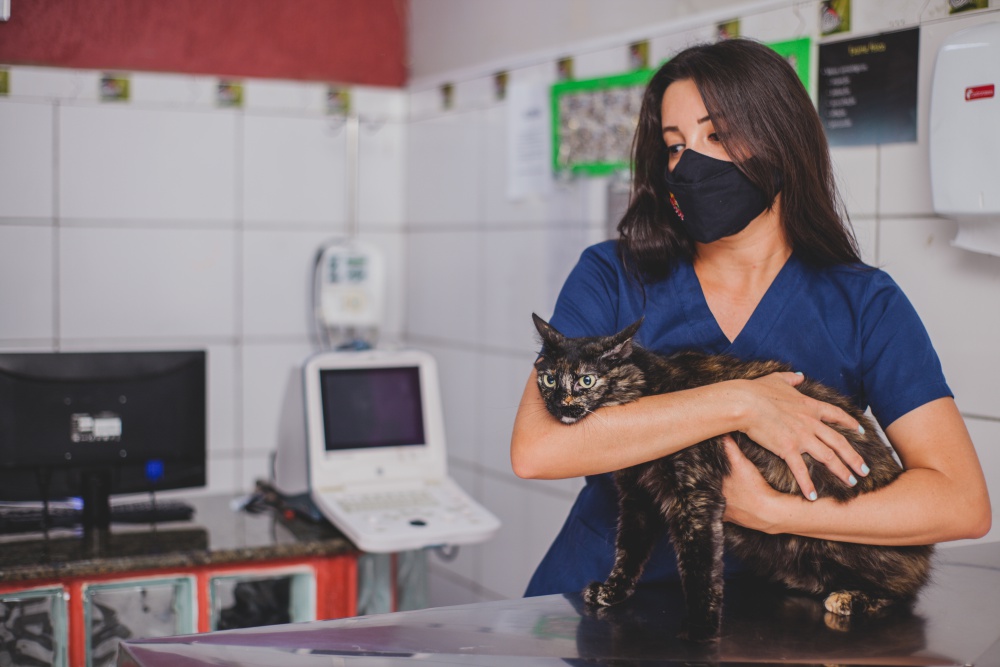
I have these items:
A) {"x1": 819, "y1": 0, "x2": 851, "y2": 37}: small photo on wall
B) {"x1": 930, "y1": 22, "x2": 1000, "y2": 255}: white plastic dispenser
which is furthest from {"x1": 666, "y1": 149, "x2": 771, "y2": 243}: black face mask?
{"x1": 819, "y1": 0, "x2": 851, "y2": 37}: small photo on wall

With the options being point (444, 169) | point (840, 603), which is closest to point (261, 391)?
point (444, 169)

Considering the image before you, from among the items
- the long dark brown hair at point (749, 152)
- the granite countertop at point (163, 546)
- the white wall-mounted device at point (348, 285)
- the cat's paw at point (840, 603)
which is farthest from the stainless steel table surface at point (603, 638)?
the white wall-mounted device at point (348, 285)

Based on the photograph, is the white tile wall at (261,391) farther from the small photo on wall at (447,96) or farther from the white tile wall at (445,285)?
the small photo on wall at (447,96)

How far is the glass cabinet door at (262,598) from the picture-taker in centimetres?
241

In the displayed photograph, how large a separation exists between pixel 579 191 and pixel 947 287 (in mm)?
1324

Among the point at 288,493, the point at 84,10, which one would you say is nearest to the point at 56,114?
the point at 84,10

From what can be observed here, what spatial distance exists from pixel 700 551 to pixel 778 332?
0.39m

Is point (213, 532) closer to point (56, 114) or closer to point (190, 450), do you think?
point (190, 450)

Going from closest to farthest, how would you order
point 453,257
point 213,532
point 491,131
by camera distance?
point 213,532, point 491,131, point 453,257

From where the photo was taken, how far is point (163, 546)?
242cm

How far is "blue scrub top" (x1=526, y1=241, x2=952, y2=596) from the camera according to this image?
1386mm

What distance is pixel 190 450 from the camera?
2.69 metres

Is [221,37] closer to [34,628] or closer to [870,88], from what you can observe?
[34,628]

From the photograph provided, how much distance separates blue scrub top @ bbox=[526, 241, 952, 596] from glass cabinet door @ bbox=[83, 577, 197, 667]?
3.93 feet
